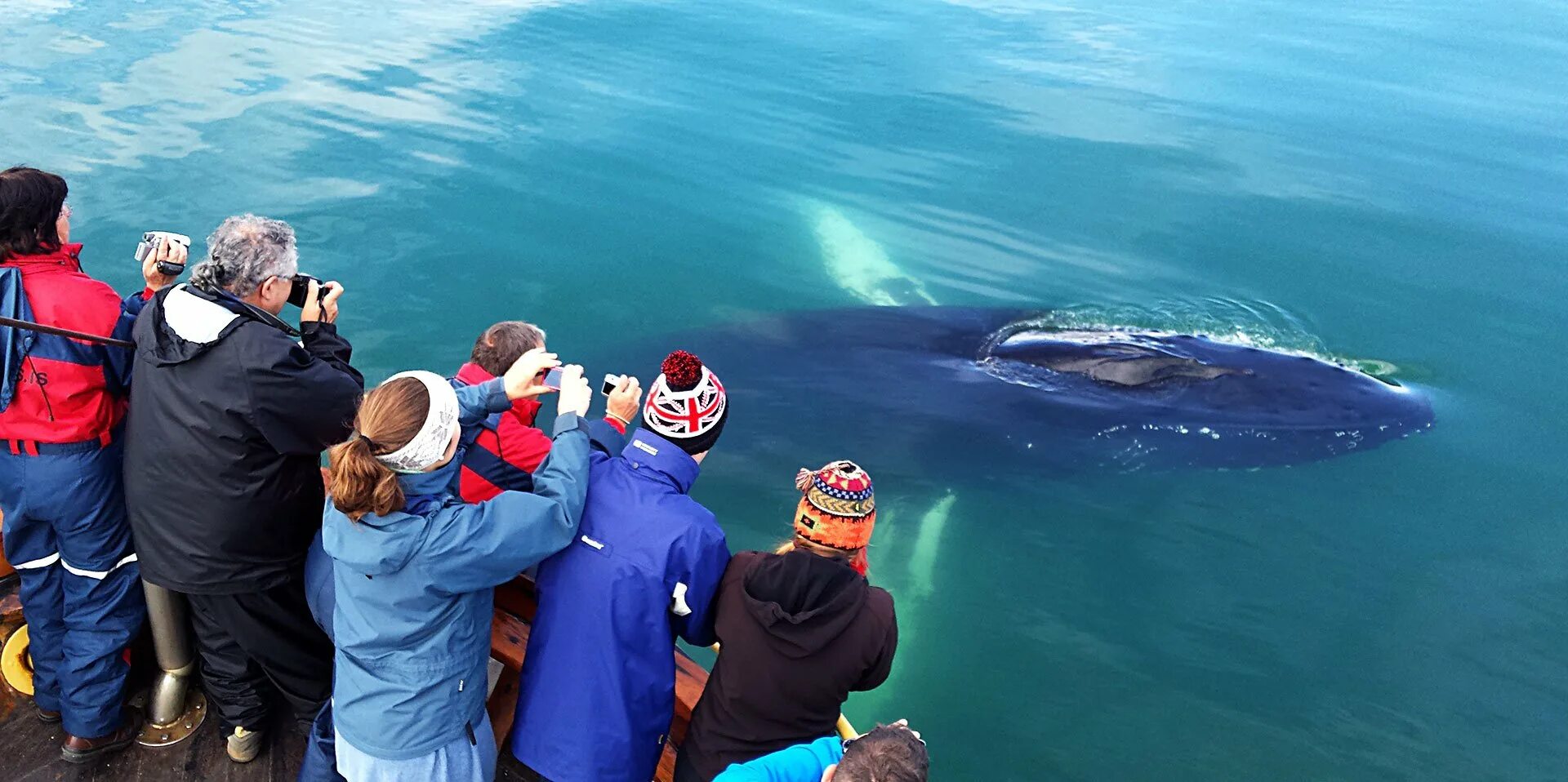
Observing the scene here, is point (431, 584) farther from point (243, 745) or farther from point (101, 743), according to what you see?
point (101, 743)

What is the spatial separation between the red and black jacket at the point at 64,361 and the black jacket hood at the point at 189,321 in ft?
1.28

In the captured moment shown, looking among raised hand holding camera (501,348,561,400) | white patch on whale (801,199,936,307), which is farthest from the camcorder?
white patch on whale (801,199,936,307)

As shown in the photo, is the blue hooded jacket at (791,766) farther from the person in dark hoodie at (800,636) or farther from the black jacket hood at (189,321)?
the black jacket hood at (189,321)

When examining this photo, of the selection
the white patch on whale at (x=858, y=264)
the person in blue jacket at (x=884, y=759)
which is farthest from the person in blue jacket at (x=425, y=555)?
the white patch on whale at (x=858, y=264)

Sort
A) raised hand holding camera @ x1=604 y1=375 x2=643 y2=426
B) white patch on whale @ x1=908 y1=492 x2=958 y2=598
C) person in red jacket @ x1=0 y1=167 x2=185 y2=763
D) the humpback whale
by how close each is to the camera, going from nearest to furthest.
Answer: raised hand holding camera @ x1=604 y1=375 x2=643 y2=426 → person in red jacket @ x1=0 y1=167 x2=185 y2=763 → white patch on whale @ x1=908 y1=492 x2=958 y2=598 → the humpback whale

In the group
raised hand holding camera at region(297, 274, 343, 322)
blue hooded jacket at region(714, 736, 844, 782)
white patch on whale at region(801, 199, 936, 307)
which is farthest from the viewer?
white patch on whale at region(801, 199, 936, 307)

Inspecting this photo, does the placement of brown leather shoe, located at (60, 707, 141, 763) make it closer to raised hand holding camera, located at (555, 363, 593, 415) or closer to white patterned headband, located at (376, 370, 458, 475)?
white patterned headband, located at (376, 370, 458, 475)

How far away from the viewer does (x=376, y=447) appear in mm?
3012

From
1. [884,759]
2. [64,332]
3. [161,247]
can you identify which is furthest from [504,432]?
[884,759]

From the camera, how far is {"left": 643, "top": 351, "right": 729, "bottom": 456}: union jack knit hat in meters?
3.48

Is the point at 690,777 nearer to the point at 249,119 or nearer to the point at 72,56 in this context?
the point at 249,119

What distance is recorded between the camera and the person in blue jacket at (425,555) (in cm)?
303

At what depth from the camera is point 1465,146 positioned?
15891 millimetres

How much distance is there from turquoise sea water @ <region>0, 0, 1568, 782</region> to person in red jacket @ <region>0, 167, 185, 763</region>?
4.38m
